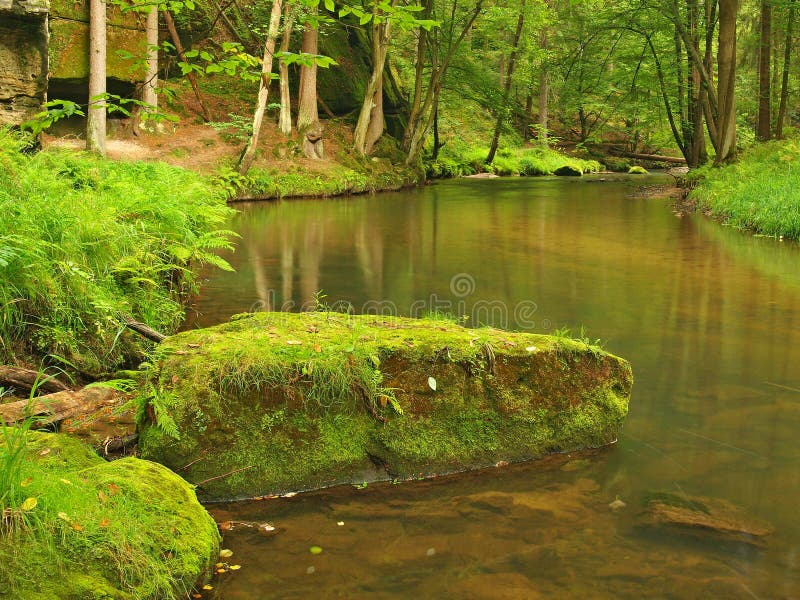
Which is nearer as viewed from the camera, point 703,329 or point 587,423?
point 587,423

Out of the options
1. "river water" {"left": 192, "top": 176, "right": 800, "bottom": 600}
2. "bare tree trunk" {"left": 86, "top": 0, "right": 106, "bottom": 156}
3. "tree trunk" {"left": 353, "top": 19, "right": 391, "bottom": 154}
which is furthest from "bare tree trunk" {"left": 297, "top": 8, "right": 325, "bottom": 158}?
"river water" {"left": 192, "top": 176, "right": 800, "bottom": 600}

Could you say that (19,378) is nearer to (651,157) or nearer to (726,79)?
(726,79)

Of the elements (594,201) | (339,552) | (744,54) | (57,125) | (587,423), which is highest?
(744,54)

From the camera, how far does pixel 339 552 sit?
3.80 m

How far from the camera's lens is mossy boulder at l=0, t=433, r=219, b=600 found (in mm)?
2949

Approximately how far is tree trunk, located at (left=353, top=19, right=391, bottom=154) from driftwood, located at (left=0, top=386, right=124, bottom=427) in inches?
860

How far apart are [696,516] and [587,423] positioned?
1062 mm

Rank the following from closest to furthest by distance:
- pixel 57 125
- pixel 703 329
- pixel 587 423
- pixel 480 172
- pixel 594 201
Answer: pixel 587 423
pixel 703 329
pixel 57 125
pixel 594 201
pixel 480 172

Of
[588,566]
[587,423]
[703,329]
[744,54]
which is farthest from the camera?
[744,54]

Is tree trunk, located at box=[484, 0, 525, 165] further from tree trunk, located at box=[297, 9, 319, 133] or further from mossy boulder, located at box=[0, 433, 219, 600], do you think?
mossy boulder, located at box=[0, 433, 219, 600]

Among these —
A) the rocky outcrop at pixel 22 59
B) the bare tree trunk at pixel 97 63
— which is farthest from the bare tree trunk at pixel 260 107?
the rocky outcrop at pixel 22 59

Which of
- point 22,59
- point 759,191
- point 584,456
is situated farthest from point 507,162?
point 584,456

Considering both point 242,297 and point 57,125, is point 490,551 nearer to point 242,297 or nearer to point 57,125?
point 242,297

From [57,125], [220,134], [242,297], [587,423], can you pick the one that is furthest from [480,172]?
[587,423]
